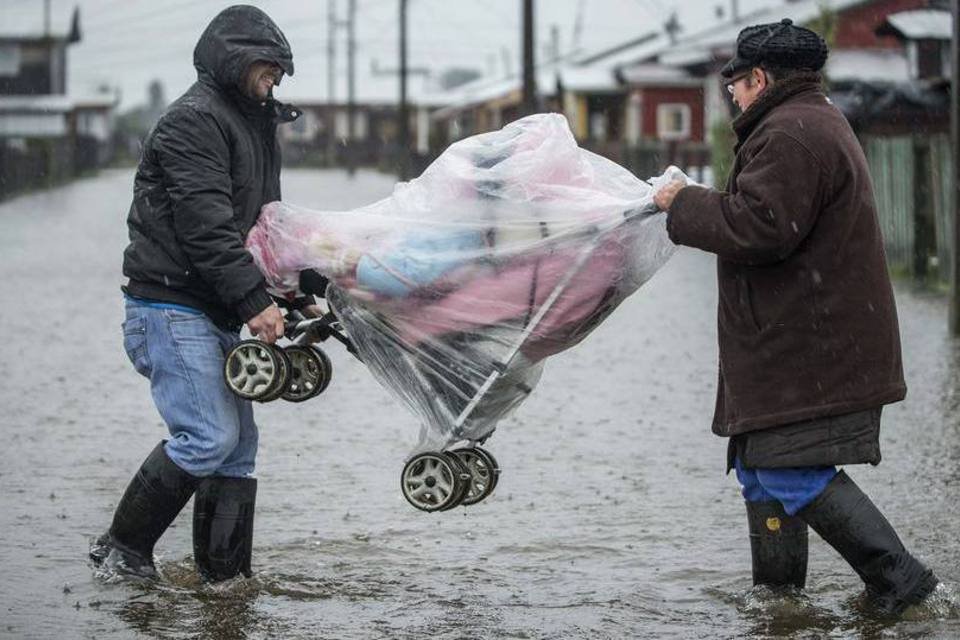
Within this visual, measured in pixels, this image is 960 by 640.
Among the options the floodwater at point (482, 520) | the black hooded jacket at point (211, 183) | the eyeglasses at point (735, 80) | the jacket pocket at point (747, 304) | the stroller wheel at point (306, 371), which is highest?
the eyeglasses at point (735, 80)

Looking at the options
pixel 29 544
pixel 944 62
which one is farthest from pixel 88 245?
pixel 29 544

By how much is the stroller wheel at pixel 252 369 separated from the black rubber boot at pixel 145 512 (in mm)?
429

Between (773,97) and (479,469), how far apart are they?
1434 mm

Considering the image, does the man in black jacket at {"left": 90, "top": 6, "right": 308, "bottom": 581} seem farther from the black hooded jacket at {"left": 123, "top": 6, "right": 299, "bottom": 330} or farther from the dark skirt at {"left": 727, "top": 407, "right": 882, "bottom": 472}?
the dark skirt at {"left": 727, "top": 407, "right": 882, "bottom": 472}

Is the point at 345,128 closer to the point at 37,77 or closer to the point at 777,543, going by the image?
the point at 37,77

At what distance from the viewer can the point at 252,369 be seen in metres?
5.55

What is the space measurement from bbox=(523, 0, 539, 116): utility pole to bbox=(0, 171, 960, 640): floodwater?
52.4 ft

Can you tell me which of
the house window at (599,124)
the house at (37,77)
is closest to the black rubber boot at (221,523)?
the house window at (599,124)

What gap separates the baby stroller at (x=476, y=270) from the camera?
553 cm

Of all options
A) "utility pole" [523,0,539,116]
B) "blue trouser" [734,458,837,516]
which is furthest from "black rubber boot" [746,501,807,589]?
"utility pole" [523,0,539,116]

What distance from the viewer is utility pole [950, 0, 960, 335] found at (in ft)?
44.6

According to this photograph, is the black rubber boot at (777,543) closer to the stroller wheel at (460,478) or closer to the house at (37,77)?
the stroller wheel at (460,478)

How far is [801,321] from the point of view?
17.3 feet

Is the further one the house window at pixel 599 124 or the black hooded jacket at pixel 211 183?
the house window at pixel 599 124
